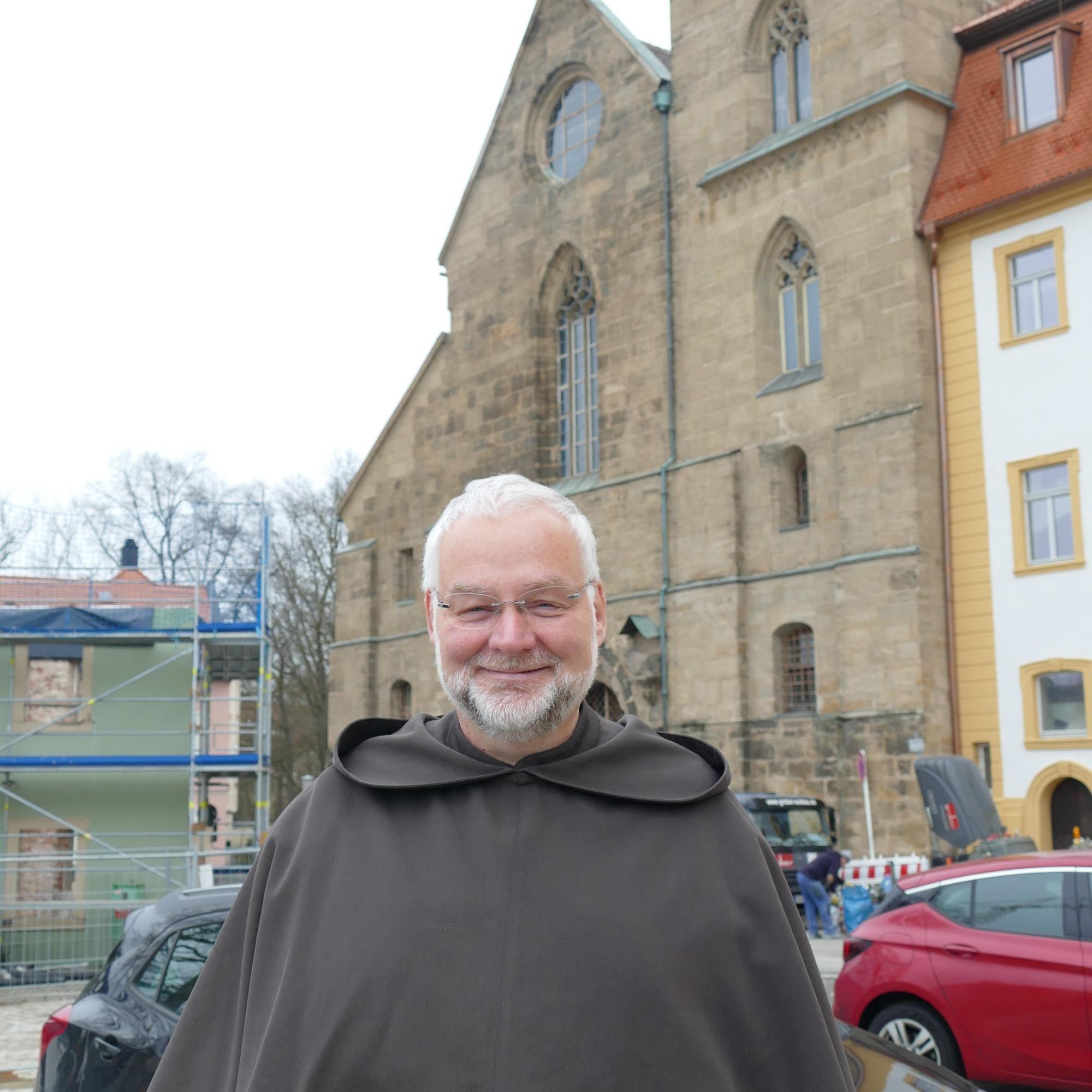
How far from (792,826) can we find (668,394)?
9390mm

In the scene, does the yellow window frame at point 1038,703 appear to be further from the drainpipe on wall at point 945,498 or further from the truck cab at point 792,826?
the truck cab at point 792,826

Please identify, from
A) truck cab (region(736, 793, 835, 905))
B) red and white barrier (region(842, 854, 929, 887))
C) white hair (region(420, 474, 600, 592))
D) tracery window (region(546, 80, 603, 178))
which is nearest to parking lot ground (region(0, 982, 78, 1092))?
white hair (region(420, 474, 600, 592))

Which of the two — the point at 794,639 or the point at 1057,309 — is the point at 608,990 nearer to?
the point at 1057,309

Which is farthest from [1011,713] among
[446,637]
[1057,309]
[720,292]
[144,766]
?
[446,637]

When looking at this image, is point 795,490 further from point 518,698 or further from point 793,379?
point 518,698

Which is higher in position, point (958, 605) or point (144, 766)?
point (958, 605)

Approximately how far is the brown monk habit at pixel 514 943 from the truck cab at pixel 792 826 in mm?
16286

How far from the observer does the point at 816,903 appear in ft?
56.8

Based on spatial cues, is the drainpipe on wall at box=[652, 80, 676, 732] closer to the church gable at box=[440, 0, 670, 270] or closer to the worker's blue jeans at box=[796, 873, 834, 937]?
the church gable at box=[440, 0, 670, 270]

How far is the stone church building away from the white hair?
1842cm

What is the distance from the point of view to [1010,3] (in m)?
23.0

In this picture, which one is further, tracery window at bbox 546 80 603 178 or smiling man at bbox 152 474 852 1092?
tracery window at bbox 546 80 603 178

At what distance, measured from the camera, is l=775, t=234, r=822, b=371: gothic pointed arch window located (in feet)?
78.2

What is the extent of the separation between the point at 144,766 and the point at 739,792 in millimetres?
9834
